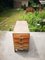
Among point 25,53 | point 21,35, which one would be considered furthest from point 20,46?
point 21,35

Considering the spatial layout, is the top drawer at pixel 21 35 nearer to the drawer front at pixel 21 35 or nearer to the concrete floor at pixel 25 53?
the drawer front at pixel 21 35

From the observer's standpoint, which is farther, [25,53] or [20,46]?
[20,46]

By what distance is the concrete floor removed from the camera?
7152 mm

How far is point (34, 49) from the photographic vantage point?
8.02 metres

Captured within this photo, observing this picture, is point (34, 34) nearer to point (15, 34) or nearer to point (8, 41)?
point (8, 41)

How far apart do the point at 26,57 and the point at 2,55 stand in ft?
3.02

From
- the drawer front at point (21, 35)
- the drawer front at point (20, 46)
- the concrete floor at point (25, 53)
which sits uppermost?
the drawer front at point (21, 35)

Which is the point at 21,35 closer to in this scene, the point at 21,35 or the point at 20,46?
the point at 21,35

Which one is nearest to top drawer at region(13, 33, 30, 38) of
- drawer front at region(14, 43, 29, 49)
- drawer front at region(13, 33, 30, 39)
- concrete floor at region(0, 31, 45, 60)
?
drawer front at region(13, 33, 30, 39)

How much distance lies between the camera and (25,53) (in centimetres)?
761

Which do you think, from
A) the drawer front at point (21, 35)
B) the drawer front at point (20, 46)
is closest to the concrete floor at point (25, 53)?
the drawer front at point (20, 46)

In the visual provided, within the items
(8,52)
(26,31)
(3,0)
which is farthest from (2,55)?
(3,0)

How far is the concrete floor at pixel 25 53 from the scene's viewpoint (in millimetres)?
7152

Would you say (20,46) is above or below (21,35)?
below
